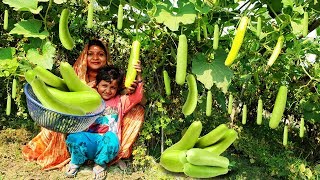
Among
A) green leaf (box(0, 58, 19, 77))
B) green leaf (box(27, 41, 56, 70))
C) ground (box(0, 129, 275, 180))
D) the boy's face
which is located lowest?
ground (box(0, 129, 275, 180))

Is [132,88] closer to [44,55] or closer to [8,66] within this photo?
[44,55]

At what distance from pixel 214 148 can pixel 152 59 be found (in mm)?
1096

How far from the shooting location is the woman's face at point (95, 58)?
4.59 metres

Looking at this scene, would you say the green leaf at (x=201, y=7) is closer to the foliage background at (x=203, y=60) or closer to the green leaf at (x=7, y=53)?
the foliage background at (x=203, y=60)

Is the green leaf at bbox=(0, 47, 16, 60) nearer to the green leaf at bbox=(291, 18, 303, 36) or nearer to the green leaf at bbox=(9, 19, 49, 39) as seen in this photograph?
the green leaf at bbox=(9, 19, 49, 39)

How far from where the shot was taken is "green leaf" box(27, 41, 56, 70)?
12.4 feet

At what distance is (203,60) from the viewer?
3.81 metres

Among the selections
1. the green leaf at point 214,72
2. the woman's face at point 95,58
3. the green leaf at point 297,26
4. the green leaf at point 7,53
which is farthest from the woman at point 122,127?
the green leaf at point 297,26

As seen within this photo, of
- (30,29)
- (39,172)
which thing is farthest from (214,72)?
(39,172)

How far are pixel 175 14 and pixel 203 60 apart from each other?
572 millimetres

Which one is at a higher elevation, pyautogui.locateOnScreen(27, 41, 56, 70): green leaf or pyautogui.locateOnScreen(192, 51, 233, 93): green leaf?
pyautogui.locateOnScreen(27, 41, 56, 70): green leaf

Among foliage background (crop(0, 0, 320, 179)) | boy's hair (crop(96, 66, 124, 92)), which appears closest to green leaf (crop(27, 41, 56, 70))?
foliage background (crop(0, 0, 320, 179))

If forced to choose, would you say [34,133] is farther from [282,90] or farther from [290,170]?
[282,90]

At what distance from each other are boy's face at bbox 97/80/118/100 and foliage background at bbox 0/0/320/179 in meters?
0.33
